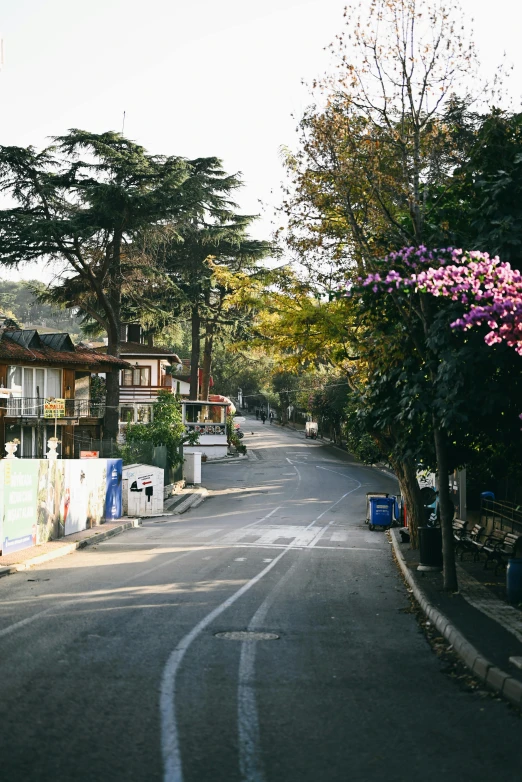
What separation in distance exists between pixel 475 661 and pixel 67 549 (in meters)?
14.8

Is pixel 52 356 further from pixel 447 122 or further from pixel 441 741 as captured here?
pixel 441 741

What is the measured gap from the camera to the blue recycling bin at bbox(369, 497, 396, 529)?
33.6 metres

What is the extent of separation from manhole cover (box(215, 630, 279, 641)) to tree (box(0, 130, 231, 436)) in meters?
31.9

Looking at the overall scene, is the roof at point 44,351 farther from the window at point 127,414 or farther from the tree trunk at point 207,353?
the tree trunk at point 207,353

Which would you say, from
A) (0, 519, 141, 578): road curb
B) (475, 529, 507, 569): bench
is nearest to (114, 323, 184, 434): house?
(0, 519, 141, 578): road curb

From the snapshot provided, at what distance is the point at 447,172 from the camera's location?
1723cm

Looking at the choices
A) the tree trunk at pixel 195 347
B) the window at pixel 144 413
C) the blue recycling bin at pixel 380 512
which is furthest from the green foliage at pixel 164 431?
the window at pixel 144 413

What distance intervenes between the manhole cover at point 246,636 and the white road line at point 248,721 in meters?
0.28

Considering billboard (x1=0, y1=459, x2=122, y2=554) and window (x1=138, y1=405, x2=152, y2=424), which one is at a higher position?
window (x1=138, y1=405, x2=152, y2=424)

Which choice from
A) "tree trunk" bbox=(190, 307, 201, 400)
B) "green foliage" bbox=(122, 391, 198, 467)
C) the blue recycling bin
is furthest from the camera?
"tree trunk" bbox=(190, 307, 201, 400)

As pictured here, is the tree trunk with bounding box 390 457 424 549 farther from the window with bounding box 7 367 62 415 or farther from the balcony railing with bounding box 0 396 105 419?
the window with bounding box 7 367 62 415

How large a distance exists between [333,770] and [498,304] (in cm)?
550

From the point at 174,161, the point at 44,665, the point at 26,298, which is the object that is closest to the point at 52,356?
the point at 174,161

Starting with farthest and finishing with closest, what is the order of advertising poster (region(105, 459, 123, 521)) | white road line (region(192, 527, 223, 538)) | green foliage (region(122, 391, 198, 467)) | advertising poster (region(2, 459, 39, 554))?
green foliage (region(122, 391, 198, 467))
advertising poster (region(105, 459, 123, 521))
white road line (region(192, 527, 223, 538))
advertising poster (region(2, 459, 39, 554))
